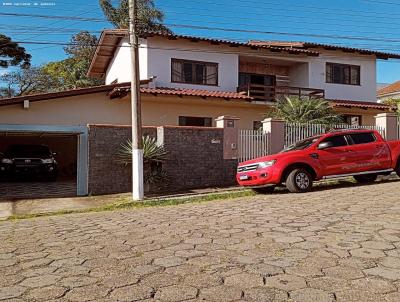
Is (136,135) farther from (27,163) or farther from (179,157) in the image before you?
(27,163)

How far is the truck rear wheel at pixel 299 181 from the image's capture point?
12000mm

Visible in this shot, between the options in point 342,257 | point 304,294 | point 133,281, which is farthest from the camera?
point 342,257

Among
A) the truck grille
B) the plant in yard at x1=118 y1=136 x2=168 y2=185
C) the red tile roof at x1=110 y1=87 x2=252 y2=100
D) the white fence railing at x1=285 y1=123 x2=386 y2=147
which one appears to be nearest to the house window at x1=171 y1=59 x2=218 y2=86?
the red tile roof at x1=110 y1=87 x2=252 y2=100

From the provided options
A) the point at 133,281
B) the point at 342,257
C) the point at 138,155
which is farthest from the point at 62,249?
the point at 138,155

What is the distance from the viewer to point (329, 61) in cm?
2512

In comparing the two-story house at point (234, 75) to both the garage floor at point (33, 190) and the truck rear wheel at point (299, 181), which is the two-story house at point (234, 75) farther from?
the truck rear wheel at point (299, 181)

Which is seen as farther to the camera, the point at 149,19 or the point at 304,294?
the point at 149,19

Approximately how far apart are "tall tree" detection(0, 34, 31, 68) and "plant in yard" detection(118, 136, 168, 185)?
16355 millimetres

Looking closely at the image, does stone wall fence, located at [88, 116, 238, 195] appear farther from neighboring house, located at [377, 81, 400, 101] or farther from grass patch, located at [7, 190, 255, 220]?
neighboring house, located at [377, 81, 400, 101]

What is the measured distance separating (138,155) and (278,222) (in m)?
6.37

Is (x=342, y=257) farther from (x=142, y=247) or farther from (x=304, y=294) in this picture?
(x=142, y=247)

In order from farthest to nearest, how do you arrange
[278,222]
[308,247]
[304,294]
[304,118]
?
[304,118], [278,222], [308,247], [304,294]

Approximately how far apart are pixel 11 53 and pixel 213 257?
26925mm

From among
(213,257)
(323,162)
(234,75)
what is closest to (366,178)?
(323,162)
